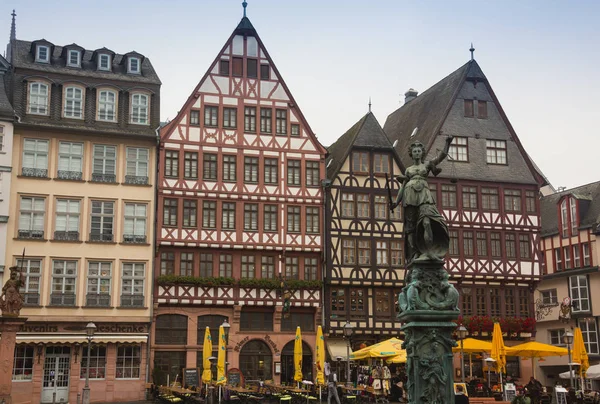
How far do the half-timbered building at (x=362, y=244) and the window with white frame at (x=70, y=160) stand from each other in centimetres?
1136

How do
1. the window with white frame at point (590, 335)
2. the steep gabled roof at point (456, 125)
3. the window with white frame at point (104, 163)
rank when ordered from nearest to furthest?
the window with white frame at point (104, 163) < the steep gabled roof at point (456, 125) < the window with white frame at point (590, 335)

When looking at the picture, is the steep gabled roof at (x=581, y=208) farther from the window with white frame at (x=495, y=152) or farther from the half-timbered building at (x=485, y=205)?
→ the window with white frame at (x=495, y=152)

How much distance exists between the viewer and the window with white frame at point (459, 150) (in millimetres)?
41656

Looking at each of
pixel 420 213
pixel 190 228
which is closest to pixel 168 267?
pixel 190 228

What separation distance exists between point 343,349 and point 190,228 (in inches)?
356

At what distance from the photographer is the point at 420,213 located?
13125 mm

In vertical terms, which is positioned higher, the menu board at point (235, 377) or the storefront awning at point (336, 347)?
the storefront awning at point (336, 347)

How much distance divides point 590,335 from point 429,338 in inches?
1341

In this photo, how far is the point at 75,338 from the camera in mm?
34438

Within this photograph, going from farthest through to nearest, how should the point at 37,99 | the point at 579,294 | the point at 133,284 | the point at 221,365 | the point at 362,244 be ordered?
the point at 579,294 → the point at 362,244 → the point at 37,99 → the point at 133,284 → the point at 221,365

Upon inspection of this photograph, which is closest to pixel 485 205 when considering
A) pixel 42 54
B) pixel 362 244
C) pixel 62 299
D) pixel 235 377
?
pixel 362 244

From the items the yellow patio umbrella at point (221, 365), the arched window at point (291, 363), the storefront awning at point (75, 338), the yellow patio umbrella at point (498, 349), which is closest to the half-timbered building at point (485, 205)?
the yellow patio umbrella at point (498, 349)

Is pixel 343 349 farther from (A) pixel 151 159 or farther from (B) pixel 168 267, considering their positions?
(A) pixel 151 159

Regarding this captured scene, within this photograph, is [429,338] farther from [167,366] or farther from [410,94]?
[410,94]
